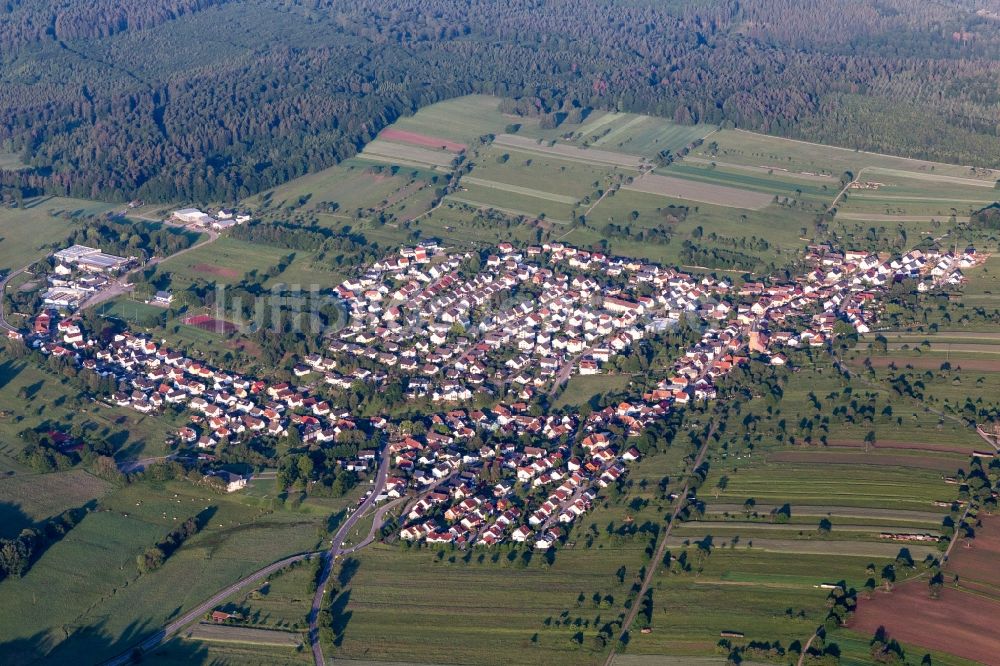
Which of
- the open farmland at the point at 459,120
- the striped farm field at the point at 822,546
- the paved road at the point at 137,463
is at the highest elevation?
the striped farm field at the point at 822,546

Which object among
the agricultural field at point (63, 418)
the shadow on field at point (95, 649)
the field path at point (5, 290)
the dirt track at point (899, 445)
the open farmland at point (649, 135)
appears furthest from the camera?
the open farmland at point (649, 135)

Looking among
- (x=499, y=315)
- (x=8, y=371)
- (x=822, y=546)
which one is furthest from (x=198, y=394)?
(x=822, y=546)

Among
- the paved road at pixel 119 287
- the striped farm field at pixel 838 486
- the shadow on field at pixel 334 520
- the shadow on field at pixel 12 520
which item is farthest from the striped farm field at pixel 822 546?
the paved road at pixel 119 287

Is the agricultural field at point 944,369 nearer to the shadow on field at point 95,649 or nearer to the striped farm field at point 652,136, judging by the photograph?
the shadow on field at point 95,649

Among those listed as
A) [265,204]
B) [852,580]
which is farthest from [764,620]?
[265,204]

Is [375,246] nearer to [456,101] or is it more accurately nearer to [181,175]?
[181,175]

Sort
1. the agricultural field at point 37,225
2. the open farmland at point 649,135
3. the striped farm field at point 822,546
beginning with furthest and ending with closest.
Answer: the open farmland at point 649,135
the agricultural field at point 37,225
the striped farm field at point 822,546

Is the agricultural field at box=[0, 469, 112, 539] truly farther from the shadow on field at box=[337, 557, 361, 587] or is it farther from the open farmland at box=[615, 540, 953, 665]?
the open farmland at box=[615, 540, 953, 665]
